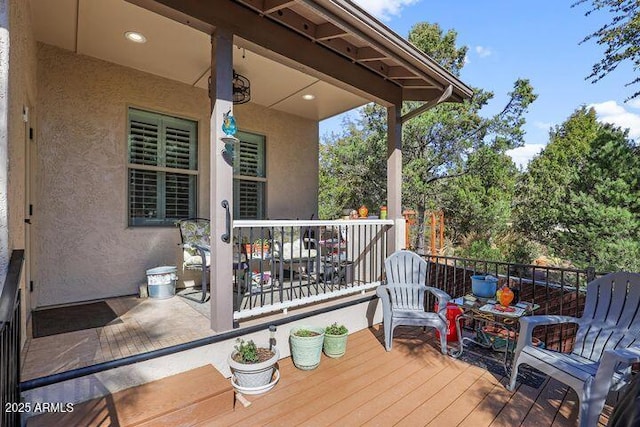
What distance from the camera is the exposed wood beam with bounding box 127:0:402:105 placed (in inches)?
99.3

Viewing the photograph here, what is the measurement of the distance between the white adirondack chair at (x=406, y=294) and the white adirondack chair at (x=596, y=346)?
89 centimetres

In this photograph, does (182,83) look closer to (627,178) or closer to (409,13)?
(409,13)

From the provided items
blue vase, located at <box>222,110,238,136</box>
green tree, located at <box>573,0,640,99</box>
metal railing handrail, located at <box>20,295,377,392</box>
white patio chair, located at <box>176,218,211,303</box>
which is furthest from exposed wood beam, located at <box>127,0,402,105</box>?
green tree, located at <box>573,0,640,99</box>

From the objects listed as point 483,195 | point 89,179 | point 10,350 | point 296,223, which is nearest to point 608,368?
point 296,223

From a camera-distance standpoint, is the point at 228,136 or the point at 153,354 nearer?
the point at 153,354

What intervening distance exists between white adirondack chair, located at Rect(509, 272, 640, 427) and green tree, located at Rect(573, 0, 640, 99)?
520 centimetres

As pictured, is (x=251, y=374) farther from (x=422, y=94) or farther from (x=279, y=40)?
(x=422, y=94)

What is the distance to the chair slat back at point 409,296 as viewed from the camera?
12.6ft

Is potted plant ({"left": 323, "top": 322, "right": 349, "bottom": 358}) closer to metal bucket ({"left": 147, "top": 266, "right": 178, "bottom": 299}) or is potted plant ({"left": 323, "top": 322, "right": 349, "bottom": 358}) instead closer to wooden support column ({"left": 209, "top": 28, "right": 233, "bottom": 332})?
wooden support column ({"left": 209, "top": 28, "right": 233, "bottom": 332})

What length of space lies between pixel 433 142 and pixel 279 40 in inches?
346

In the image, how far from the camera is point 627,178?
26.2 ft

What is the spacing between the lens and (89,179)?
390 centimetres

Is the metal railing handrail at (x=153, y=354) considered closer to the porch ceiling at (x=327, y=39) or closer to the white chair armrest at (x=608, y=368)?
the white chair armrest at (x=608, y=368)

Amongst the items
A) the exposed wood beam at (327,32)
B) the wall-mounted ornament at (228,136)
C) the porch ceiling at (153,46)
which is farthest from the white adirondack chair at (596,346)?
the porch ceiling at (153,46)
